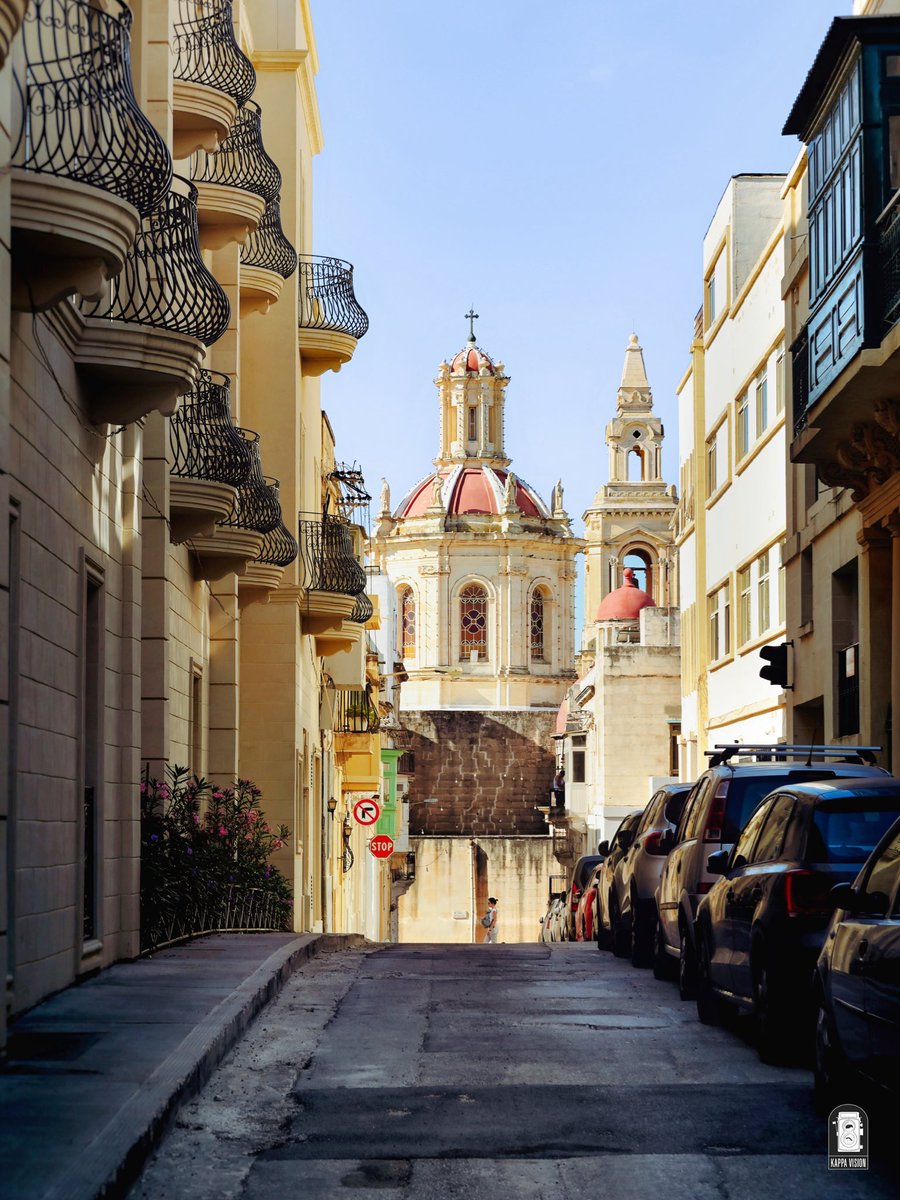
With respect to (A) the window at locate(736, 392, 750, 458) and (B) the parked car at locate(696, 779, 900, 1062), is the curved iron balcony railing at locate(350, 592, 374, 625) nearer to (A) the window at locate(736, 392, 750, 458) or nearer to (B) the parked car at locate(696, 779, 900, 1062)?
(A) the window at locate(736, 392, 750, 458)

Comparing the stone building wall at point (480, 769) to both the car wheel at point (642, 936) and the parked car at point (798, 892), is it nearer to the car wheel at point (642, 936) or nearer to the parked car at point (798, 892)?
the car wheel at point (642, 936)

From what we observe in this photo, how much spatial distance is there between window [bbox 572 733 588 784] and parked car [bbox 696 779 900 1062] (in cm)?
6126

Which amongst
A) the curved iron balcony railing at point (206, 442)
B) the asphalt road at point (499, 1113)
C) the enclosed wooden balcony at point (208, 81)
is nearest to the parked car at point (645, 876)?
the asphalt road at point (499, 1113)

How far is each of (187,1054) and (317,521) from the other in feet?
67.9

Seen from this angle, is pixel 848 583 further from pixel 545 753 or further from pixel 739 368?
pixel 545 753

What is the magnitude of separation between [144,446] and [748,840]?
7593mm

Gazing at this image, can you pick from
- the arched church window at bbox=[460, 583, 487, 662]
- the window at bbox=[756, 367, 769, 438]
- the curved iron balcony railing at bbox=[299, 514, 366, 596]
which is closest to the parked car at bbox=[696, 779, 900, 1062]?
the curved iron balcony railing at bbox=[299, 514, 366, 596]

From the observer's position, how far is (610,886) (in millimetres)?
21438

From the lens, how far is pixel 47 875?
12.4 meters

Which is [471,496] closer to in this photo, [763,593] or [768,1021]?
[763,593]

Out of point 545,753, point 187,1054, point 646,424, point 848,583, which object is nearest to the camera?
point 187,1054

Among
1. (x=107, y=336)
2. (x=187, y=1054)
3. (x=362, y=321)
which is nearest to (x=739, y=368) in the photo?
(x=362, y=321)

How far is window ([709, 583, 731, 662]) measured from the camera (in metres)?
39.1

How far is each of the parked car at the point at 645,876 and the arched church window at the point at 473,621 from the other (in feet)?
286
